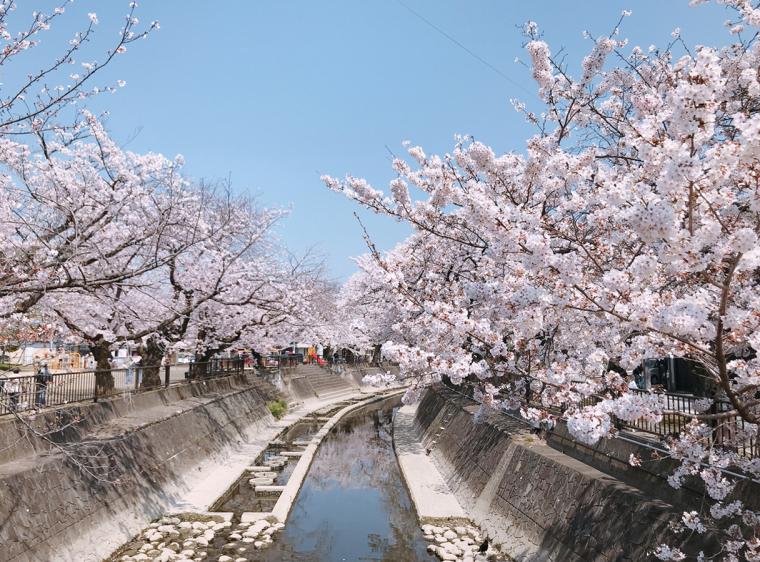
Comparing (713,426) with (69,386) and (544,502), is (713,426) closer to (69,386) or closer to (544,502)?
(544,502)

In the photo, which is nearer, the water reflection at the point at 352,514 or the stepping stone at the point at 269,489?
the water reflection at the point at 352,514

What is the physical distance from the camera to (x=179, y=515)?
14398 mm

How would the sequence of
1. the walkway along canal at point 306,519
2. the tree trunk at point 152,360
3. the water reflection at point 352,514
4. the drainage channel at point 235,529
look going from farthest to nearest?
the tree trunk at point 152,360, the water reflection at point 352,514, the walkway along canal at point 306,519, the drainage channel at point 235,529

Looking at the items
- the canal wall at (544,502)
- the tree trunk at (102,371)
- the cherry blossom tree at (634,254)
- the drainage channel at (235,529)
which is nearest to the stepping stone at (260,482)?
the drainage channel at (235,529)

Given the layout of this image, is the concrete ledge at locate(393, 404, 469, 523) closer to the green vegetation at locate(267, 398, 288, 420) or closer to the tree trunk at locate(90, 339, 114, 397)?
the green vegetation at locate(267, 398, 288, 420)

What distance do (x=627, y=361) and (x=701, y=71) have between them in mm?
3469

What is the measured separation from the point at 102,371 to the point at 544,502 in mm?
11874

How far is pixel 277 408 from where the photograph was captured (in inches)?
1325

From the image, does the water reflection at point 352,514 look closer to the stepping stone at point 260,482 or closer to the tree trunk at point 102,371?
the stepping stone at point 260,482

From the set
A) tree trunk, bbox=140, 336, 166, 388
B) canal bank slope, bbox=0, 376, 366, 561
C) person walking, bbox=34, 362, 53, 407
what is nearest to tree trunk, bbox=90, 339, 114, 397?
canal bank slope, bbox=0, 376, 366, 561

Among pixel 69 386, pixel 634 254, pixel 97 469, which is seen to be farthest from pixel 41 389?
pixel 634 254

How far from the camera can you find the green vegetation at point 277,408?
33094mm

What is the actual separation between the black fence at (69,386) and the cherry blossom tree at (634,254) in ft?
22.2

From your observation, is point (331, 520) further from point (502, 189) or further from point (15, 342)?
point (502, 189)
